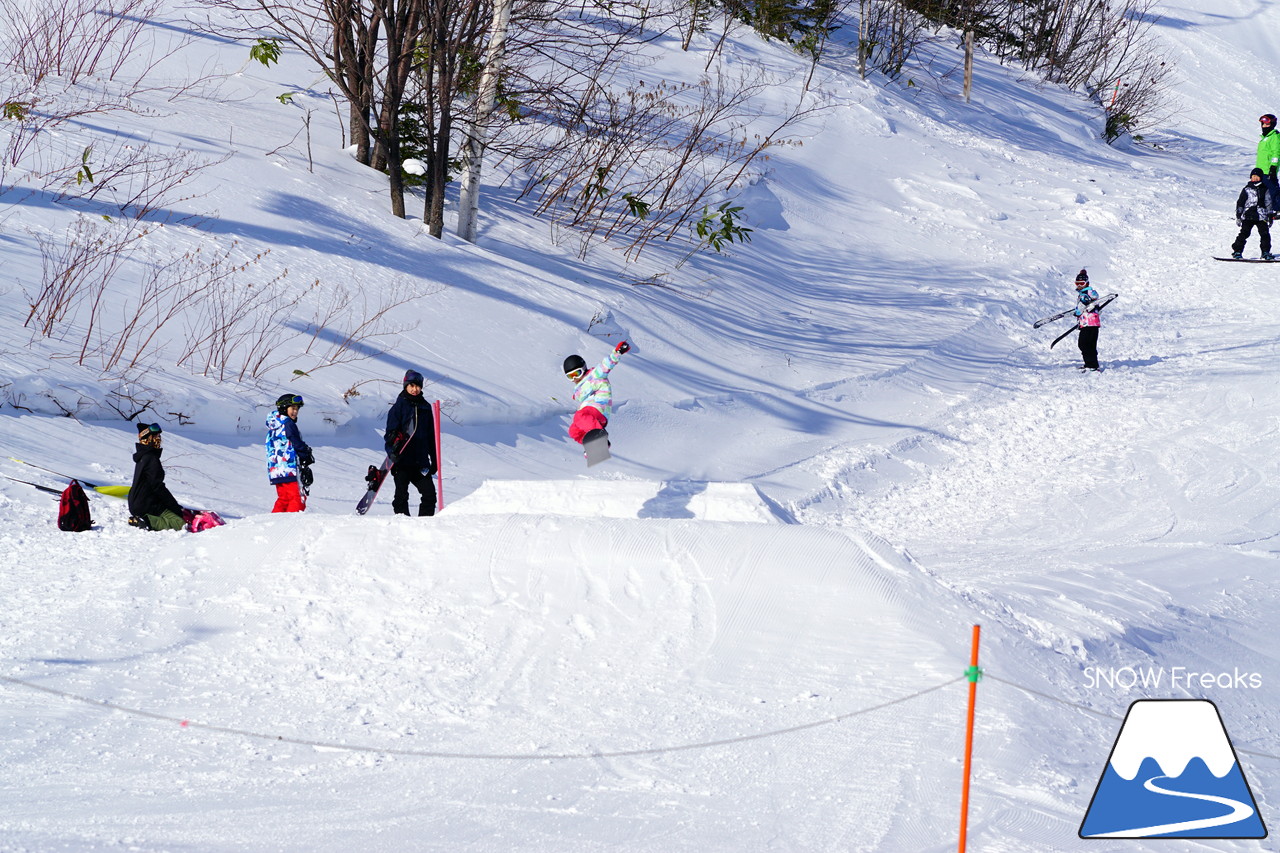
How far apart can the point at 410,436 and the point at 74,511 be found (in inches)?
94.1

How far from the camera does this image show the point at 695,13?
23.6 metres

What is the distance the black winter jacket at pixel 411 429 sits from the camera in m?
8.96

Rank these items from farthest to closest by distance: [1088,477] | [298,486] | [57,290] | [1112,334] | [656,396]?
[1112,334], [656,396], [1088,477], [57,290], [298,486]

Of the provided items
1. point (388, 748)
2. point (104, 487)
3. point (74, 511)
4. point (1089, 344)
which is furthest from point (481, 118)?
point (388, 748)

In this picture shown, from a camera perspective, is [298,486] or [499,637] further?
[298,486]

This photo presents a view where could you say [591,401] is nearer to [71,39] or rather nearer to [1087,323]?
[1087,323]

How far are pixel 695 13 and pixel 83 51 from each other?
12.1 metres

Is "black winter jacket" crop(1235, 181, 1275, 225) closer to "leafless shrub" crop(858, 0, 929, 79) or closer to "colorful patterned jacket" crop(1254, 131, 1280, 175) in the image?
"colorful patterned jacket" crop(1254, 131, 1280, 175)

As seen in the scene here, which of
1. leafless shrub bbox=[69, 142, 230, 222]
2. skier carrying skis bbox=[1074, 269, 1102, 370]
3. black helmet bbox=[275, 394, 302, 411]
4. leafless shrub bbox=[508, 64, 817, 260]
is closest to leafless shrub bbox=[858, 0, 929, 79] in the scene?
leafless shrub bbox=[508, 64, 817, 260]

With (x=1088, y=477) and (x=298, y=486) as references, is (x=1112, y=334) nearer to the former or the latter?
(x=1088, y=477)

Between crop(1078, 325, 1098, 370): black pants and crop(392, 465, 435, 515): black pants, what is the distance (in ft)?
32.2

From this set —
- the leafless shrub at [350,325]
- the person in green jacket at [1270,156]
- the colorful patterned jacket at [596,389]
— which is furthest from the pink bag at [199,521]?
the person in green jacket at [1270,156]

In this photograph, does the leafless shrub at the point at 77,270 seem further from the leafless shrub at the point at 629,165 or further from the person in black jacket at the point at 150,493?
the leafless shrub at the point at 629,165

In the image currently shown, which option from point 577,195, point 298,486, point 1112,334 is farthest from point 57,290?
point 1112,334
